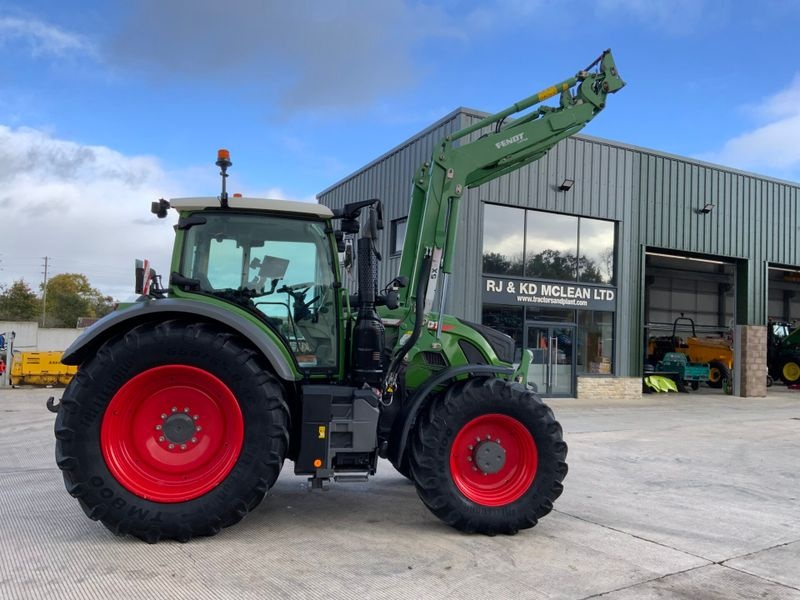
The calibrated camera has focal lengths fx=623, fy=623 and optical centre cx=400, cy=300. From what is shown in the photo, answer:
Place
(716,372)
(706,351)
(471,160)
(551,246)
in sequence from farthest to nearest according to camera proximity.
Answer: (706,351) < (716,372) < (551,246) < (471,160)

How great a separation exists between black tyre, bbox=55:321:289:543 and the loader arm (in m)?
1.65

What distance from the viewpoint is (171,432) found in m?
4.47

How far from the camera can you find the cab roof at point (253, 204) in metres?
4.78

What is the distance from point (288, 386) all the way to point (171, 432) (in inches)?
35.2

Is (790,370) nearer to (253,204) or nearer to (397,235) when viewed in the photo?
(397,235)

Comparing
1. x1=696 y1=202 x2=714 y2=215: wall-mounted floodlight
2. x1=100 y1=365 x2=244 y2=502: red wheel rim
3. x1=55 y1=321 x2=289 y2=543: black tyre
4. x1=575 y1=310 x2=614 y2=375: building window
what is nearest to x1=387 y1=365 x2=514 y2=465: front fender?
x1=55 y1=321 x2=289 y2=543: black tyre

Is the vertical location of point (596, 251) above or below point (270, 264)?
above

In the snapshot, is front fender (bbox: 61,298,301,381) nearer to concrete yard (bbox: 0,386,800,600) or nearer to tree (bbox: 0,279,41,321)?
concrete yard (bbox: 0,386,800,600)

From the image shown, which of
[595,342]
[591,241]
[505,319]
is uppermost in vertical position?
[591,241]

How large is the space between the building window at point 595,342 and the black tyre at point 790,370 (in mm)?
11761

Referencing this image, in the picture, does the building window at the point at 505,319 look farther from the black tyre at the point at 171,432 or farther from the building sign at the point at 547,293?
the black tyre at the point at 171,432

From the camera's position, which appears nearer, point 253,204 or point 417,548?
point 417,548

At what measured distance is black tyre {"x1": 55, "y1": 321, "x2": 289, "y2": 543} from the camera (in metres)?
4.22

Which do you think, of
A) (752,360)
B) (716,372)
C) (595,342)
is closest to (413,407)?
(595,342)
